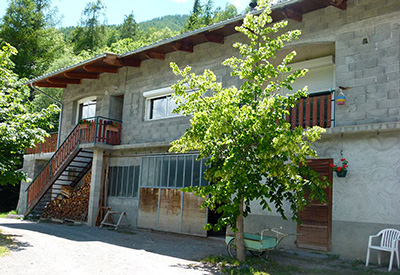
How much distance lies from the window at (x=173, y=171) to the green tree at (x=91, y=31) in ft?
101

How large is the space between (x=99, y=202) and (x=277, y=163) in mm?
9635

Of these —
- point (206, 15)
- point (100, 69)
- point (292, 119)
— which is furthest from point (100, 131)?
point (206, 15)

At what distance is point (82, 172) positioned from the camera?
56.5ft

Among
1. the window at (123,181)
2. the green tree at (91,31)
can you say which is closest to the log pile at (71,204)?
the window at (123,181)

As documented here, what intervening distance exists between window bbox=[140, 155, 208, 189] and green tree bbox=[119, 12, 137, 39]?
44.1m

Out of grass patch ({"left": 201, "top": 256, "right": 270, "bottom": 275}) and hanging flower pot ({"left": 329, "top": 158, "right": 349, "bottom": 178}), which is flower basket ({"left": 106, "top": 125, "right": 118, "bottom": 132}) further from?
hanging flower pot ({"left": 329, "top": 158, "right": 349, "bottom": 178})

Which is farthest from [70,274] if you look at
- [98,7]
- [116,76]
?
[98,7]

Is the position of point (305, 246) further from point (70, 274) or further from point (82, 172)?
point (82, 172)

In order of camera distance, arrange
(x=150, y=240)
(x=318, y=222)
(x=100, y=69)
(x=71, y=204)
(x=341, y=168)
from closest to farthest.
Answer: (x=341, y=168), (x=318, y=222), (x=150, y=240), (x=100, y=69), (x=71, y=204)

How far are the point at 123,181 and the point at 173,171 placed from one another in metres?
2.71

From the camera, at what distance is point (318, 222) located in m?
9.84

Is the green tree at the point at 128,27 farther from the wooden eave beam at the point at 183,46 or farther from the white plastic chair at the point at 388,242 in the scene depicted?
the white plastic chair at the point at 388,242

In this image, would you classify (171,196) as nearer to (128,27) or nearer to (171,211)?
(171,211)

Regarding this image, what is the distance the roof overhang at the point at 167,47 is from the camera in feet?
34.2
